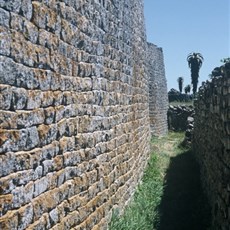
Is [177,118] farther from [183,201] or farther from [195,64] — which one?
[195,64]

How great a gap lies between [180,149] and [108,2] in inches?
326

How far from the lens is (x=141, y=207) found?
20.9 feet

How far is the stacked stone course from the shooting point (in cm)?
302

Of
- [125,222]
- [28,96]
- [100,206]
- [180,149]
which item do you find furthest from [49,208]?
[180,149]

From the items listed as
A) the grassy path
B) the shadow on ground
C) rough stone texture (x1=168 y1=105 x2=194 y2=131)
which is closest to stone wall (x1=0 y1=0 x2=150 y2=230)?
the grassy path

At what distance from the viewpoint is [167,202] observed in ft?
23.1

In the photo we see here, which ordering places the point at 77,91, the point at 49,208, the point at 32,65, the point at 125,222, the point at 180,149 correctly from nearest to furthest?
the point at 32,65 → the point at 49,208 → the point at 77,91 → the point at 125,222 → the point at 180,149

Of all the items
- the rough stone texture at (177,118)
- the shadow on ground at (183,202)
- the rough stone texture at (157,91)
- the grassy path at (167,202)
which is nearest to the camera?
the grassy path at (167,202)

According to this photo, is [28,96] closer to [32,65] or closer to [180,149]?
[32,65]

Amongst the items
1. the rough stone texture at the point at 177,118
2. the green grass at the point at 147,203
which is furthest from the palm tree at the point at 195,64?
the green grass at the point at 147,203

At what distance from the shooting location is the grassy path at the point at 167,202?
5738 millimetres

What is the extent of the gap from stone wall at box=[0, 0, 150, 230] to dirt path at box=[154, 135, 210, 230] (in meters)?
0.73

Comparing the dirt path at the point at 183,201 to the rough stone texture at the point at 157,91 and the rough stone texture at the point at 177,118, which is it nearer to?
the rough stone texture at the point at 157,91

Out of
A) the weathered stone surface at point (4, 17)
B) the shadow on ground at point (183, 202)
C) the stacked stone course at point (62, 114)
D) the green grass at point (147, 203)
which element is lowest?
the shadow on ground at point (183, 202)
